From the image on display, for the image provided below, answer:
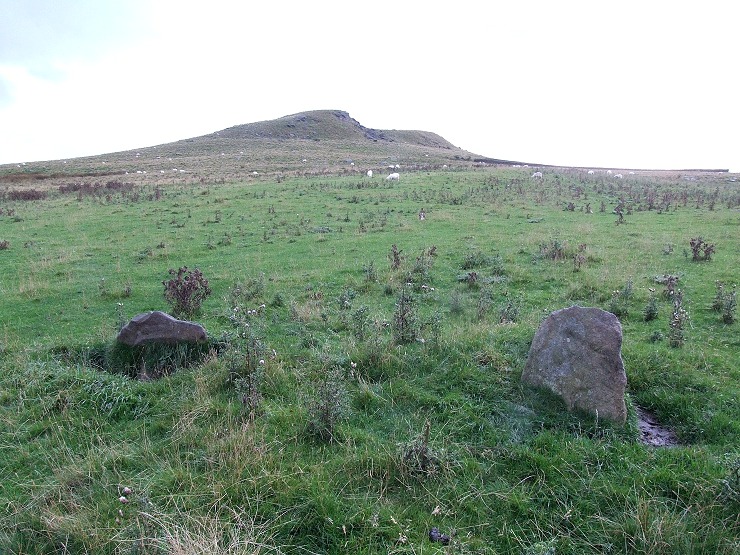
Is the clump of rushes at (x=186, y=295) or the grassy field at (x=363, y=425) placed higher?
the clump of rushes at (x=186, y=295)

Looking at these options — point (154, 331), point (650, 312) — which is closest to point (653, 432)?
point (650, 312)

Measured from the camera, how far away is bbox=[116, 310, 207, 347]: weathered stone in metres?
7.86

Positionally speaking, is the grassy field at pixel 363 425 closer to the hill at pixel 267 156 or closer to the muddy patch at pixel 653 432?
the muddy patch at pixel 653 432

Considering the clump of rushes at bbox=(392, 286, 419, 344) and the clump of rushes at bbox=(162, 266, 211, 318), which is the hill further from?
the clump of rushes at bbox=(392, 286, 419, 344)

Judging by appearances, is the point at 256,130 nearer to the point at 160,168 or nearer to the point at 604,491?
the point at 160,168

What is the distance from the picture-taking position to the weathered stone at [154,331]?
25.8 ft

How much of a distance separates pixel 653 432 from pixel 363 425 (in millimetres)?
3505

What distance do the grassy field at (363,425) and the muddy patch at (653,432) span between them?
0.45 feet

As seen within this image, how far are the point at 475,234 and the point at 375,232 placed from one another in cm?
417

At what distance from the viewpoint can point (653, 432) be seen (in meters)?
5.73

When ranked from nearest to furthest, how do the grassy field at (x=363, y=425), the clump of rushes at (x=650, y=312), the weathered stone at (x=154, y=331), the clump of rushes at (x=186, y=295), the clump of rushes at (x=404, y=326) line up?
1. the grassy field at (x=363, y=425)
2. the weathered stone at (x=154, y=331)
3. the clump of rushes at (x=404, y=326)
4. the clump of rushes at (x=650, y=312)
5. the clump of rushes at (x=186, y=295)

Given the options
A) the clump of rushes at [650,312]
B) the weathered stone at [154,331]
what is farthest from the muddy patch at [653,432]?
the weathered stone at [154,331]

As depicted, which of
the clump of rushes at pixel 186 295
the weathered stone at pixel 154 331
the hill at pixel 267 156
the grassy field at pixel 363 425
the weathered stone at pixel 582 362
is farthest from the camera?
the hill at pixel 267 156

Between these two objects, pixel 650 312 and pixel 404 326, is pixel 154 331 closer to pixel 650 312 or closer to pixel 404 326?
pixel 404 326
